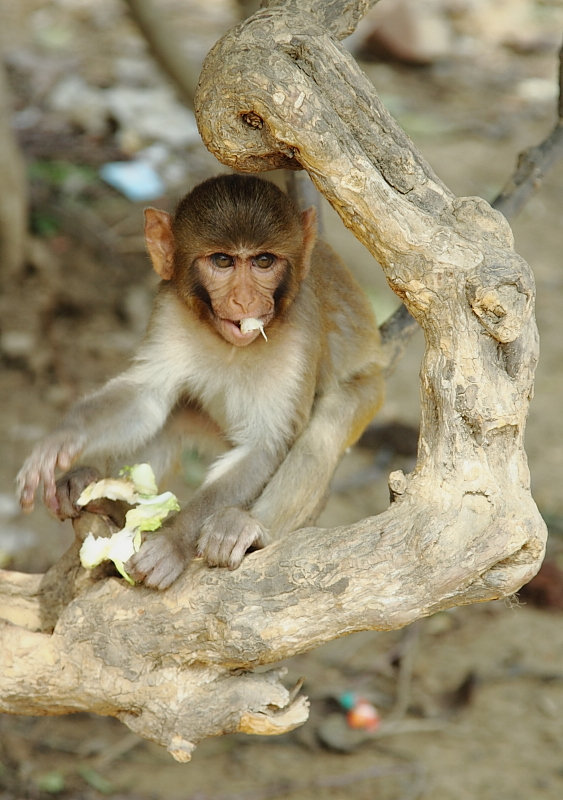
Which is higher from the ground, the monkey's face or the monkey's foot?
the monkey's face

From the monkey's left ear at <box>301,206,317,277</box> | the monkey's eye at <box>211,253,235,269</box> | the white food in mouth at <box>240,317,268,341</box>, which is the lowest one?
the white food in mouth at <box>240,317,268,341</box>

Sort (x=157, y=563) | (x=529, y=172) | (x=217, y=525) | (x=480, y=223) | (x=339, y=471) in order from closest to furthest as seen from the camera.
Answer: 1. (x=480, y=223)
2. (x=157, y=563)
3. (x=217, y=525)
4. (x=529, y=172)
5. (x=339, y=471)

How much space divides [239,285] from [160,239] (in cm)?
44

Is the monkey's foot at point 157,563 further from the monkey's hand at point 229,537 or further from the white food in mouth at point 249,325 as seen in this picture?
the white food in mouth at point 249,325

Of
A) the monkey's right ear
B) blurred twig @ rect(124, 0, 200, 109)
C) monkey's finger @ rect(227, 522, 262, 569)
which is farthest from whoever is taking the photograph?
blurred twig @ rect(124, 0, 200, 109)

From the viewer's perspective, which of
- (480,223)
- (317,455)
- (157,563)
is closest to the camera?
(480,223)

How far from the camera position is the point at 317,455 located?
4078 millimetres

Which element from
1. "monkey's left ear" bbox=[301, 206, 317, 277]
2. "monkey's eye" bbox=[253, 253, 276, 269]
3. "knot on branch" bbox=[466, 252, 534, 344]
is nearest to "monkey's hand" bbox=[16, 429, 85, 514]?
"monkey's eye" bbox=[253, 253, 276, 269]

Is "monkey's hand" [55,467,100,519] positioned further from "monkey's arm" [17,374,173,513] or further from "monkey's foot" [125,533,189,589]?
"monkey's foot" [125,533,189,589]

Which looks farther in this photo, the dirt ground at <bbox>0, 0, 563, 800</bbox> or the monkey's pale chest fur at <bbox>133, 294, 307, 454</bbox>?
the dirt ground at <bbox>0, 0, 563, 800</bbox>

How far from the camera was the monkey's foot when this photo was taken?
3.27m

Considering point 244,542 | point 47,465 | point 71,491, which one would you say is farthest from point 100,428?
point 244,542

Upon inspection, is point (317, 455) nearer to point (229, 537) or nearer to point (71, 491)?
point (229, 537)

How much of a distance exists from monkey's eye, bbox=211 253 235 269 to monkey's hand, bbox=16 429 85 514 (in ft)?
2.78
